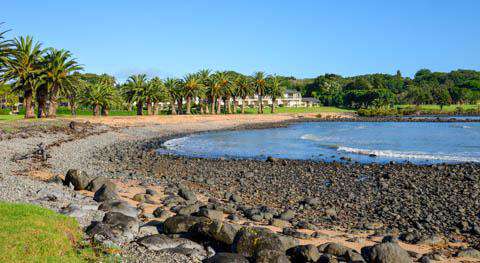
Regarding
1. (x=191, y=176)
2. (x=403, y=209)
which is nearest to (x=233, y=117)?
(x=191, y=176)

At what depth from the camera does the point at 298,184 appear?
22.8 m

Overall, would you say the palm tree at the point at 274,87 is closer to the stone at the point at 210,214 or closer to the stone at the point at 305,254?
the stone at the point at 210,214

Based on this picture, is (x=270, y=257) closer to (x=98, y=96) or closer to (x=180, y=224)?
(x=180, y=224)

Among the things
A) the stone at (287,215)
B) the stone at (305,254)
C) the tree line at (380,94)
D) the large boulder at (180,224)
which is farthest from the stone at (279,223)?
the tree line at (380,94)

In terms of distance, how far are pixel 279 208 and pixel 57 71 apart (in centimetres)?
4806

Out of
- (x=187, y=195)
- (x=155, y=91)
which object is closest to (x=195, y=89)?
(x=155, y=91)

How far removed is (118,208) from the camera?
13906 mm

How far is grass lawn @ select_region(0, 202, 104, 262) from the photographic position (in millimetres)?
8586

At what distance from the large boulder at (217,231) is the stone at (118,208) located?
3.33m

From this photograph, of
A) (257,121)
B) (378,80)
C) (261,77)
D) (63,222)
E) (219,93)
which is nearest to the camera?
(63,222)

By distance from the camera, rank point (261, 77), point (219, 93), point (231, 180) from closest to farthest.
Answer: point (231, 180) < point (219, 93) < point (261, 77)

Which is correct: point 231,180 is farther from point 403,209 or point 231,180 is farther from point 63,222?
point 63,222

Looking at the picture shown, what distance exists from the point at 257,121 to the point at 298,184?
75.9m

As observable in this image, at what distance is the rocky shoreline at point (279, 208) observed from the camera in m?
10.8
